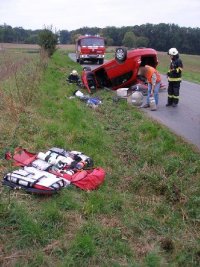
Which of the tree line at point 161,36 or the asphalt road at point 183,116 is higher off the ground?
the tree line at point 161,36

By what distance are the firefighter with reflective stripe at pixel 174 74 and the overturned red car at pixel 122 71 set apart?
186cm

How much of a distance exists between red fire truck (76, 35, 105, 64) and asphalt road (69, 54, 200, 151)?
55.8 feet

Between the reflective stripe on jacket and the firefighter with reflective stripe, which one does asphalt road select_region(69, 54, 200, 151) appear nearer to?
the firefighter with reflective stripe

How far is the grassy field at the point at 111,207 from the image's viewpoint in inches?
145

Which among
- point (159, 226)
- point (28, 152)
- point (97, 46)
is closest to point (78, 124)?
point (28, 152)

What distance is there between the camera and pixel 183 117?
9695 mm

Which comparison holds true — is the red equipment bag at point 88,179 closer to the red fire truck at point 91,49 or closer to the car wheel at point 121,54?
the car wheel at point 121,54

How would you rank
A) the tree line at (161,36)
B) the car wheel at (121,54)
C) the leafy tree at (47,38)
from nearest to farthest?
the car wheel at (121,54)
the leafy tree at (47,38)
the tree line at (161,36)

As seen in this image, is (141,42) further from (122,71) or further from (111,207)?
(111,207)

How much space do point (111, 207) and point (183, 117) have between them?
559 centimetres

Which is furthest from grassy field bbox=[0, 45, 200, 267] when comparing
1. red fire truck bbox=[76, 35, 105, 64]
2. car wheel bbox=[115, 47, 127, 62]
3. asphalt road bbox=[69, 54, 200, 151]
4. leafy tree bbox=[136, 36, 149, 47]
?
leafy tree bbox=[136, 36, 149, 47]

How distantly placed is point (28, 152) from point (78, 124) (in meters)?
2.58

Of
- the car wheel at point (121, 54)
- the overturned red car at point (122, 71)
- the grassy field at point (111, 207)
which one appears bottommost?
the grassy field at point (111, 207)

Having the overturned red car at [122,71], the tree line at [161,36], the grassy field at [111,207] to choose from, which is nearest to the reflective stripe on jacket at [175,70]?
the overturned red car at [122,71]
